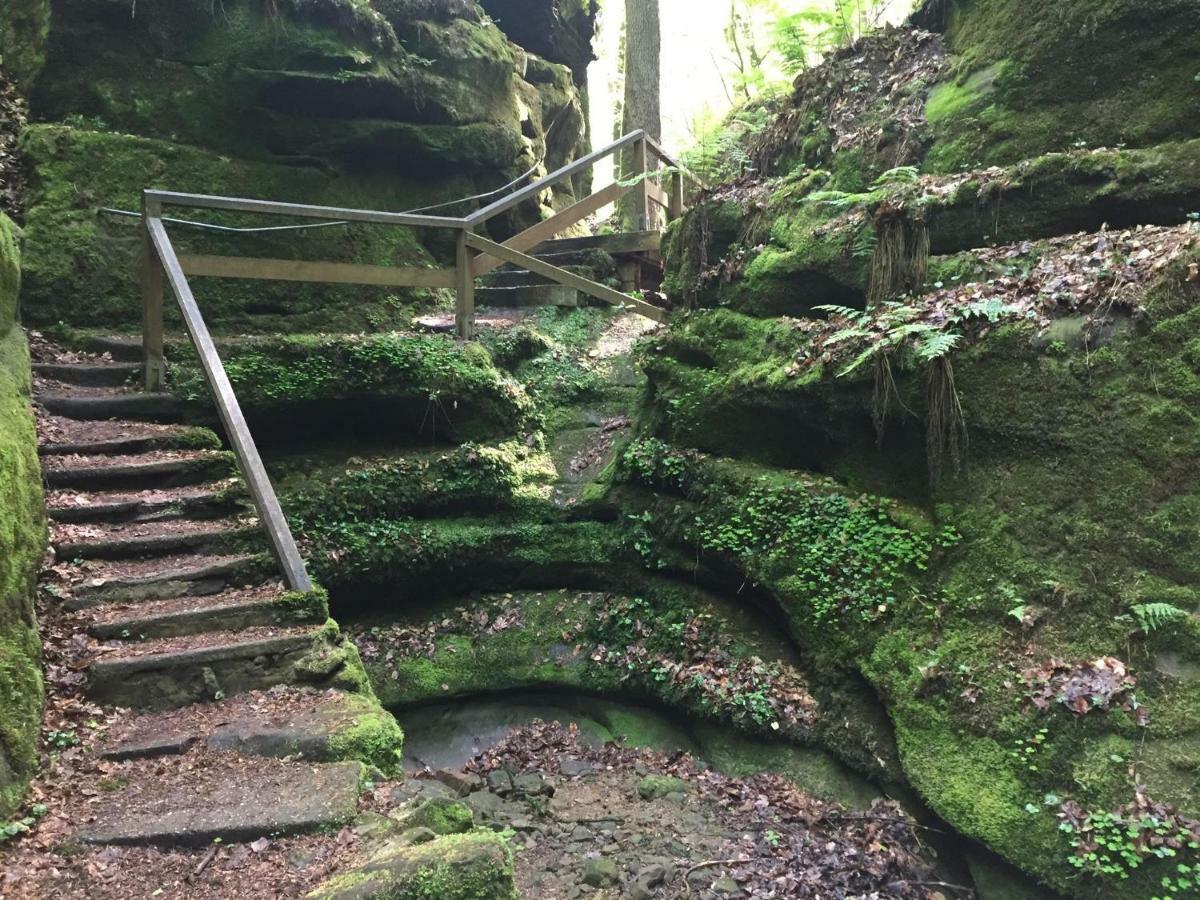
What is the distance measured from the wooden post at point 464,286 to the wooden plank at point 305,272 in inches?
4.4

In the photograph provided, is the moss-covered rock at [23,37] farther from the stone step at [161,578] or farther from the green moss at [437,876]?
the green moss at [437,876]

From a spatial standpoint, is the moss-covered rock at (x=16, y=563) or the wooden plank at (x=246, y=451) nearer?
the moss-covered rock at (x=16, y=563)

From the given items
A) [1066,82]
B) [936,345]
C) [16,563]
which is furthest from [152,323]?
[1066,82]

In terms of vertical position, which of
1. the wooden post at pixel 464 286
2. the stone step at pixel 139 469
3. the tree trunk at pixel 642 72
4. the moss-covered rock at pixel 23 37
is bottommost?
the stone step at pixel 139 469

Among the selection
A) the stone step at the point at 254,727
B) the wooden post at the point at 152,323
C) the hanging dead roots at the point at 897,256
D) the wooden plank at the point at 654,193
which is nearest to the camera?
the stone step at the point at 254,727

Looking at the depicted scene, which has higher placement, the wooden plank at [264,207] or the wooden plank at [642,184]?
the wooden plank at [642,184]

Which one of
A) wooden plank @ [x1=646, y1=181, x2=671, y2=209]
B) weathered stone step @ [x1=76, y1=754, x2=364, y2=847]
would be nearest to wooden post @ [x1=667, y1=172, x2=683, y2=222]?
wooden plank @ [x1=646, y1=181, x2=671, y2=209]

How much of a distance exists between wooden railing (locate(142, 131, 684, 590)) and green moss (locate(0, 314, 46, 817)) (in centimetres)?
117

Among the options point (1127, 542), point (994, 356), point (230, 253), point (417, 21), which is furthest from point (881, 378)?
point (417, 21)

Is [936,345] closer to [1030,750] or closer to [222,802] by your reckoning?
[1030,750]

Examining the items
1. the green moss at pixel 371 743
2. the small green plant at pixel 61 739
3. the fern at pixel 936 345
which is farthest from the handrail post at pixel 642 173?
→ the small green plant at pixel 61 739

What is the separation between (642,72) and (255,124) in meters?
7.84

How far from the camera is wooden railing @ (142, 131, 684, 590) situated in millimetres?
5148

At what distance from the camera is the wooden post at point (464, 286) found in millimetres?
8523
